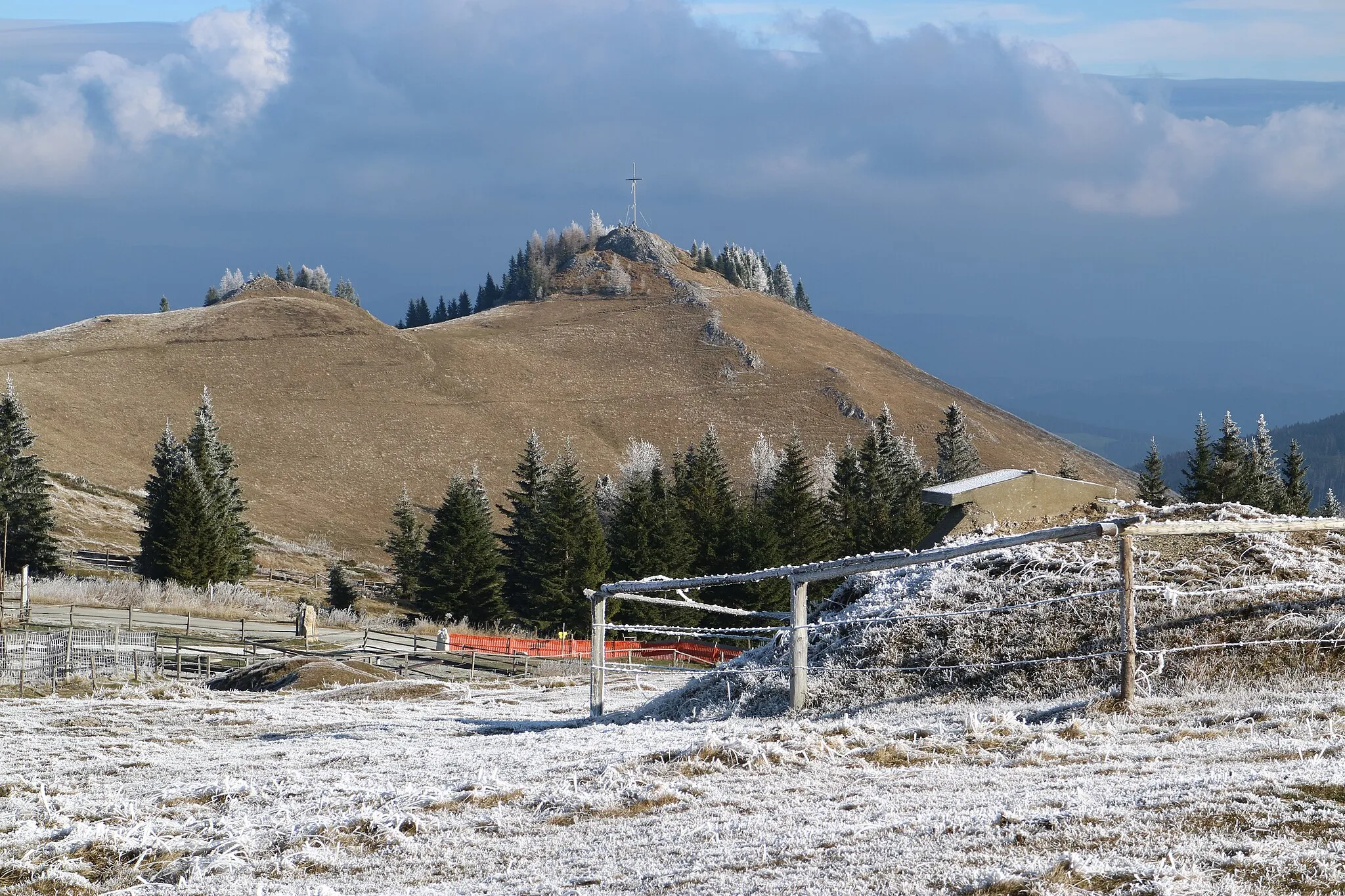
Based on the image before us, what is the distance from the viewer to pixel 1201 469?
83.0m

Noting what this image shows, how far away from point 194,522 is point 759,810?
62618 mm

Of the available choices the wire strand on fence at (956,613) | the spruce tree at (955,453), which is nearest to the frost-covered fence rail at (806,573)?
the wire strand on fence at (956,613)

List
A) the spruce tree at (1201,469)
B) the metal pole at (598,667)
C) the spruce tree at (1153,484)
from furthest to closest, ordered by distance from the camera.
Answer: the spruce tree at (1201,469) < the spruce tree at (1153,484) < the metal pole at (598,667)

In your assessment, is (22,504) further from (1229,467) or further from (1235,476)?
(1235,476)

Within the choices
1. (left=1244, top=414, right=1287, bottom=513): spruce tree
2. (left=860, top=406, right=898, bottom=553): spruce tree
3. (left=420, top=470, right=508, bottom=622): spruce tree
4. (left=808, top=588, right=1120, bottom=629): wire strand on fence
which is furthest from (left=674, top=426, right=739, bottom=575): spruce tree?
(left=808, top=588, right=1120, bottom=629): wire strand on fence

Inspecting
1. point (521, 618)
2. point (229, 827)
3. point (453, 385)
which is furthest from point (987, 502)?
point (453, 385)

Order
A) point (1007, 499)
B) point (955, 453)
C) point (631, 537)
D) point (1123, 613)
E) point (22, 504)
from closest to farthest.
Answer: point (1123, 613), point (1007, 499), point (22, 504), point (631, 537), point (955, 453)

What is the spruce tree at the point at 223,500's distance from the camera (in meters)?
67.4

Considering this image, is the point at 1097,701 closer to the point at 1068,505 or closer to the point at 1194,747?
the point at 1194,747

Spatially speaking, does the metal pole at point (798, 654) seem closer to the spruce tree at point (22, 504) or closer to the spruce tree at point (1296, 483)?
the spruce tree at point (22, 504)

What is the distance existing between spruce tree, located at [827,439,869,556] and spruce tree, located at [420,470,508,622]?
2125cm

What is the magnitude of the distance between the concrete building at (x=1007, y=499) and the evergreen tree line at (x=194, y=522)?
174 feet

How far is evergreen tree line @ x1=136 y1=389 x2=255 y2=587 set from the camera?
64938 millimetres

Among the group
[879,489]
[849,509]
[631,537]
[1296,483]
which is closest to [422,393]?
[879,489]
